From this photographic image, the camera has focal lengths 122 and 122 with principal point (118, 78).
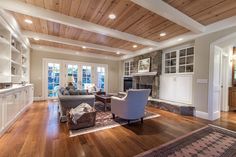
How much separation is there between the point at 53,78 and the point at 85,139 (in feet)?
16.9

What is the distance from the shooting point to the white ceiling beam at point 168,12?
2.32m

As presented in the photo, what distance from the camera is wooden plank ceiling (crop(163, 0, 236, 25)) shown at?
2.45 meters

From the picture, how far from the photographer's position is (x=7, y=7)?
2553 mm

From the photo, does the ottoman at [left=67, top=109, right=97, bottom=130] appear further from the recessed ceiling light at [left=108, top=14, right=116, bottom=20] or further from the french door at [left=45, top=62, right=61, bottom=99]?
the french door at [left=45, top=62, right=61, bottom=99]

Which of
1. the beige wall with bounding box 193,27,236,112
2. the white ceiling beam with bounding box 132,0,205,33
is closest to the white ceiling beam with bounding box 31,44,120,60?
the beige wall with bounding box 193,27,236,112

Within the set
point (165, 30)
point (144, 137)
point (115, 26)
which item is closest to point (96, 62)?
point (115, 26)

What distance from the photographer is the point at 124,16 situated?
9.91ft

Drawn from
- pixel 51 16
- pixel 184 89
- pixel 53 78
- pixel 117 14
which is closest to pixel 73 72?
pixel 53 78

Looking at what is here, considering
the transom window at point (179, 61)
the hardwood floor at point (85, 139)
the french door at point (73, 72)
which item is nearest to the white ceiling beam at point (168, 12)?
the transom window at point (179, 61)

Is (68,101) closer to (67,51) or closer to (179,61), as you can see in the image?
(179,61)

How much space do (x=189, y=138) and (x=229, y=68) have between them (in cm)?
400

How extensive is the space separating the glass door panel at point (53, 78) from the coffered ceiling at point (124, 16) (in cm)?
232

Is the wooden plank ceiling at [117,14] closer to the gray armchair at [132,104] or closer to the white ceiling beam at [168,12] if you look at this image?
the white ceiling beam at [168,12]

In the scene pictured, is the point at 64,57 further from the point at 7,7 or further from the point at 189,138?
the point at 189,138
